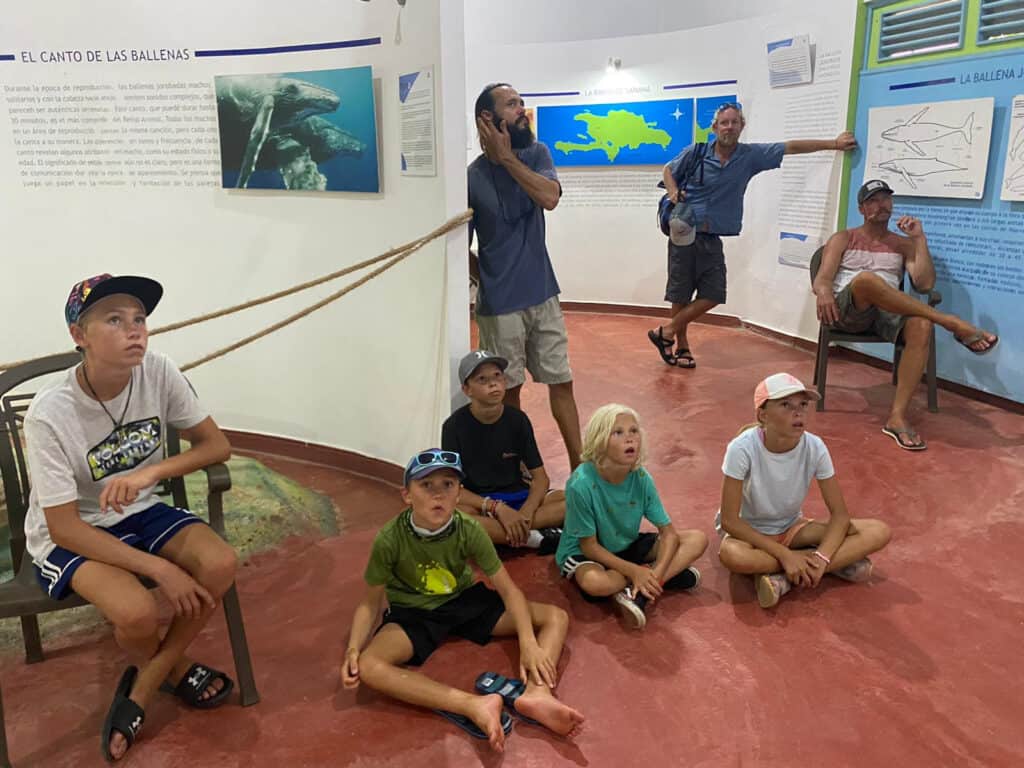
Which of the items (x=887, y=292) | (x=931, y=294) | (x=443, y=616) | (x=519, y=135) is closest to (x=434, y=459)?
(x=443, y=616)

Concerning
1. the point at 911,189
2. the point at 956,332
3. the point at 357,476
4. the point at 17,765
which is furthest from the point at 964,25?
the point at 17,765

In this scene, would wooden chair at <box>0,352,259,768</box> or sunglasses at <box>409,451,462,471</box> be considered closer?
wooden chair at <box>0,352,259,768</box>

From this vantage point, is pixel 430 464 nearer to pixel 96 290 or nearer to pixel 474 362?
pixel 474 362

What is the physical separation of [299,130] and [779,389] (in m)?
2.34

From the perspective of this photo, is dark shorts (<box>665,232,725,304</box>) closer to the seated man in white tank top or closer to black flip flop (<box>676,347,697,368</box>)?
black flip flop (<box>676,347,697,368</box>)

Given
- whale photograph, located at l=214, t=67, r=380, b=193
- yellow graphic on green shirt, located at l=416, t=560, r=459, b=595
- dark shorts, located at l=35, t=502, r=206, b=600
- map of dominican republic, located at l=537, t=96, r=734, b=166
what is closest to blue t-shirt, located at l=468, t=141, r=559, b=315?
whale photograph, located at l=214, t=67, r=380, b=193

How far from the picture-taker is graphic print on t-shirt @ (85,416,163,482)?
215cm

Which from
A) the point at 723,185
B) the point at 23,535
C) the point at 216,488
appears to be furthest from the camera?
the point at 723,185

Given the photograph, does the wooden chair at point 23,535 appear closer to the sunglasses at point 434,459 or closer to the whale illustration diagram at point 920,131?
the sunglasses at point 434,459

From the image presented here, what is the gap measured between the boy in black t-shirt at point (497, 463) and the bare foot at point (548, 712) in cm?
88

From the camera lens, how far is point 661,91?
6789mm

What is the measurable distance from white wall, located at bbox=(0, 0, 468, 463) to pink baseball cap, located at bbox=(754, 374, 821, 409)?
3.97 ft

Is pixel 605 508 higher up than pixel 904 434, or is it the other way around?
pixel 605 508

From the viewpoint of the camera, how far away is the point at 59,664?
2428mm
